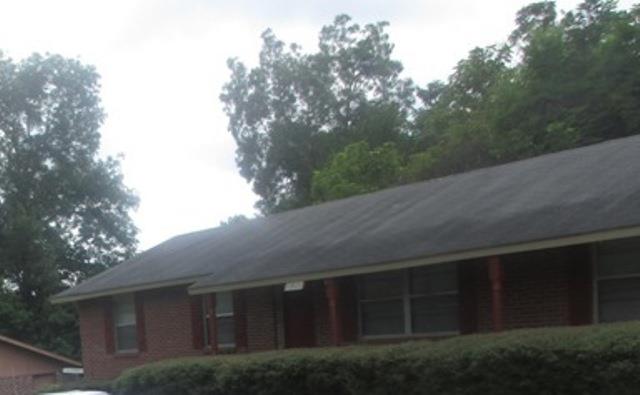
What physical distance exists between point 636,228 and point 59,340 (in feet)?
135

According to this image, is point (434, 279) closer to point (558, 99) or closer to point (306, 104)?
point (558, 99)

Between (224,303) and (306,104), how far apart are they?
3539 centimetres

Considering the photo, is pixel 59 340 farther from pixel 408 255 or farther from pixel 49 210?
pixel 408 255

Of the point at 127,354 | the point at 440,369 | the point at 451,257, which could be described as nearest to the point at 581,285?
the point at 451,257

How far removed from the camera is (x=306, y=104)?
54719 mm

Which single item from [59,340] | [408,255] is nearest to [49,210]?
[59,340]

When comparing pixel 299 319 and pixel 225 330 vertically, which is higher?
pixel 299 319

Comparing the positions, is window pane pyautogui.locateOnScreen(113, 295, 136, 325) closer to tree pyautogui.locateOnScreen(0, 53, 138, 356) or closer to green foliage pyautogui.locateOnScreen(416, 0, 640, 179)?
green foliage pyautogui.locateOnScreen(416, 0, 640, 179)

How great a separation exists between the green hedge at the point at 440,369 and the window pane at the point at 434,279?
8.57ft

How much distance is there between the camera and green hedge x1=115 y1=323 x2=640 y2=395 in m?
9.53

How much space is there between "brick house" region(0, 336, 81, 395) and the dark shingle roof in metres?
13.8

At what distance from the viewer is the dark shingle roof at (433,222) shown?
12945 mm

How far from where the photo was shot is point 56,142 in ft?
169

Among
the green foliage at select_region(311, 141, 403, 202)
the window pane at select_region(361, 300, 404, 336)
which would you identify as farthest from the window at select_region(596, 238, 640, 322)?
the green foliage at select_region(311, 141, 403, 202)
